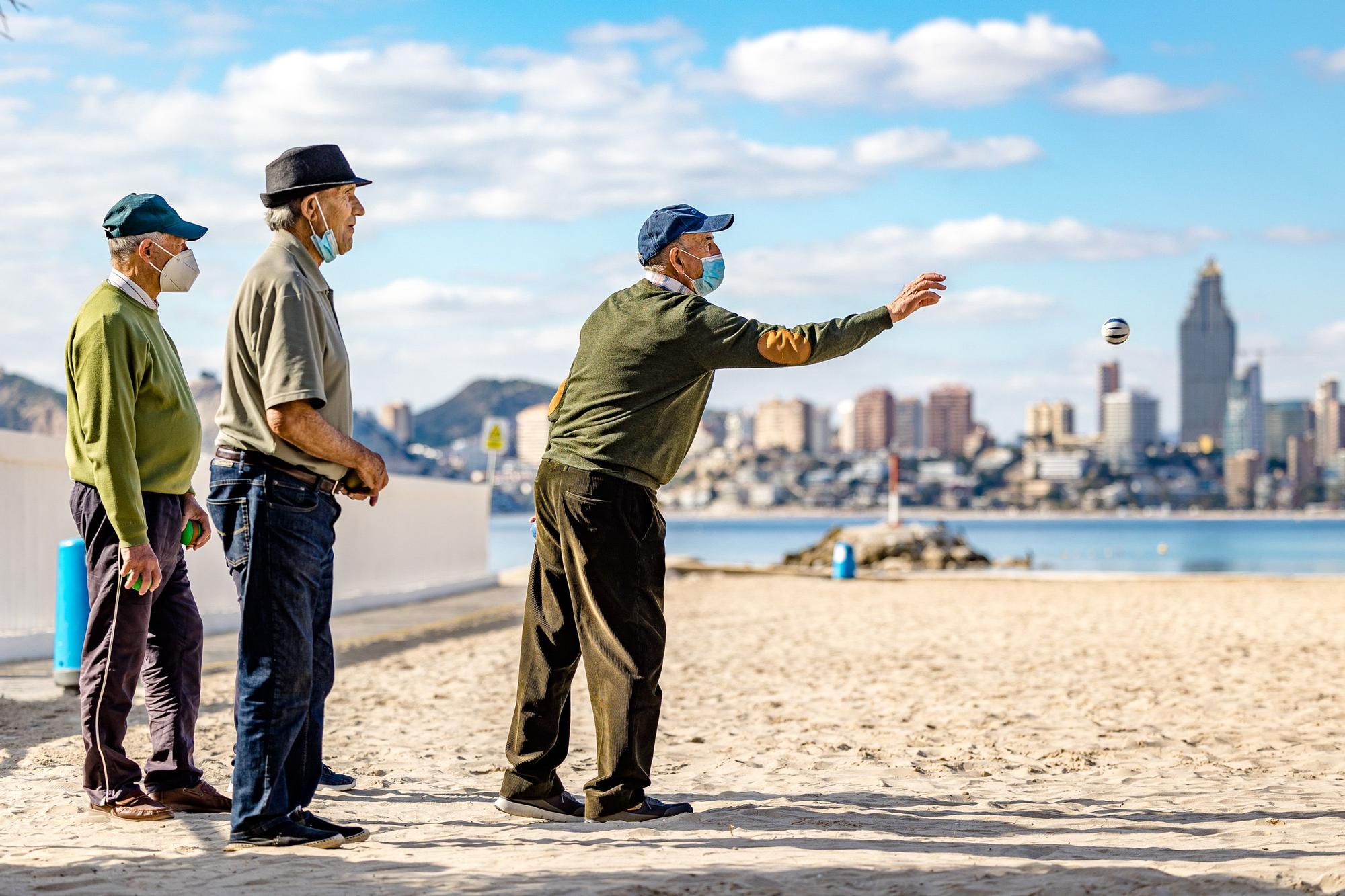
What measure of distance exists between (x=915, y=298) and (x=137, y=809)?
3.17m

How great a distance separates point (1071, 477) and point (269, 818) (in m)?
180

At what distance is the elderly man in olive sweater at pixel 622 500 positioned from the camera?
184 inches

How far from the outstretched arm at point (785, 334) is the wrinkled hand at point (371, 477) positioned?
1098 mm

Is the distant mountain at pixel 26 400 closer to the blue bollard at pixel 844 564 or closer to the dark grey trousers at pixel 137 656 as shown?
the blue bollard at pixel 844 564

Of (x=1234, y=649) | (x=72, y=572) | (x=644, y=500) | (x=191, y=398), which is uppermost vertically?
(x=191, y=398)

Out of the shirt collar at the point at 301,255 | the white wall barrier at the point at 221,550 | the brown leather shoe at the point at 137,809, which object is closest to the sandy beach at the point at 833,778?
the brown leather shoe at the point at 137,809

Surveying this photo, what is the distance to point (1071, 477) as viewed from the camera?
176m

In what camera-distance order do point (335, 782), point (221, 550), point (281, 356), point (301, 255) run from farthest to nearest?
point (221, 550) < point (335, 782) < point (301, 255) < point (281, 356)

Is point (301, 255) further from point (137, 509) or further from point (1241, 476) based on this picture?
point (1241, 476)

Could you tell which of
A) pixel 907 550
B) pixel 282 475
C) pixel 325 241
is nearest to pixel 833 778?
pixel 282 475

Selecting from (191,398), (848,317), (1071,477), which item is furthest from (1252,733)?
(1071,477)

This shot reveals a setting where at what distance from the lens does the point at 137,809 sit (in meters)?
4.78

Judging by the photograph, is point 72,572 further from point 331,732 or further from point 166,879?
point 166,879

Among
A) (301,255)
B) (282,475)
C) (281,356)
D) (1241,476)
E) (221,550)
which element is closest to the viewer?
(281,356)
